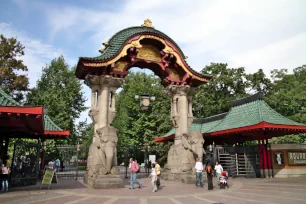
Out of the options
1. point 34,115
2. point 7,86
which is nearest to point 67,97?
point 7,86

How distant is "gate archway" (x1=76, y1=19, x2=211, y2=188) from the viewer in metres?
14.5

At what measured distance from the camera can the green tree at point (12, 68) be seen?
110 ft

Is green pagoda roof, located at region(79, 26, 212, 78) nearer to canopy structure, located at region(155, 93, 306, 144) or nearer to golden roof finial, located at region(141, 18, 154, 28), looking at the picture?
golden roof finial, located at region(141, 18, 154, 28)

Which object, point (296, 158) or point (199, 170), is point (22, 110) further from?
point (296, 158)


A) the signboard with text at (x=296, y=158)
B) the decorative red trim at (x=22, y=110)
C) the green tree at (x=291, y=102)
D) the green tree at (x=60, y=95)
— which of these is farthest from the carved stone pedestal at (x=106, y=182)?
the green tree at (x=291, y=102)

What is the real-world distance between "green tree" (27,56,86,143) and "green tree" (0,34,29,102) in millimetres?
1710

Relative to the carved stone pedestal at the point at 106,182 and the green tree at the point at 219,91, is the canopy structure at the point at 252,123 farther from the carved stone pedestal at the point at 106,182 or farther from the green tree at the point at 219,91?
the green tree at the point at 219,91

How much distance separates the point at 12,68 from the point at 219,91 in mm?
31817

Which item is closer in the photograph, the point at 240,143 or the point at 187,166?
the point at 187,166

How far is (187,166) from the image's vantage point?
16812 mm

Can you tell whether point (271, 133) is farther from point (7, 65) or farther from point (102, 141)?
point (7, 65)

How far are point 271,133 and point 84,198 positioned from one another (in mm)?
15635

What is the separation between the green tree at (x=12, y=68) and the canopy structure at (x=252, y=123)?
2280 centimetres

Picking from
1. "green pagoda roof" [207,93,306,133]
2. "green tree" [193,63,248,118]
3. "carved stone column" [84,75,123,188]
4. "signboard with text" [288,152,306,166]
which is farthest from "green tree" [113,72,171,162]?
"carved stone column" [84,75,123,188]
